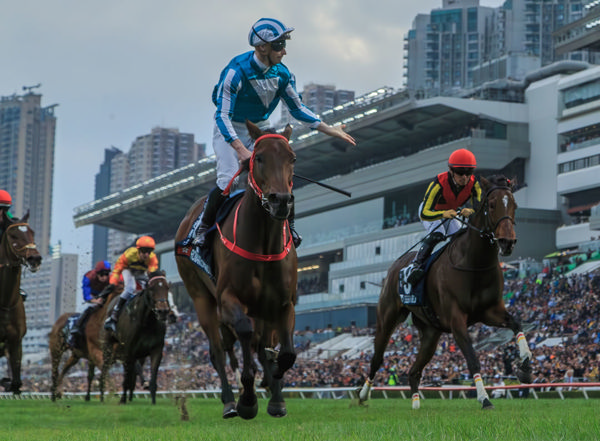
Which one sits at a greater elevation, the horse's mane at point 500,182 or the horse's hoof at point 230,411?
the horse's mane at point 500,182

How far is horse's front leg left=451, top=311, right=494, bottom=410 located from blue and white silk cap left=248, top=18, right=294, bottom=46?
3.70 m

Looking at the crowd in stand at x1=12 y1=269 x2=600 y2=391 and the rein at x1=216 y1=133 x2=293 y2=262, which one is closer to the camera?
the rein at x1=216 y1=133 x2=293 y2=262

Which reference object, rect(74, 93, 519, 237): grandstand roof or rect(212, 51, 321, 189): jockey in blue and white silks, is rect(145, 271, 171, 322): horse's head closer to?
rect(212, 51, 321, 189): jockey in blue and white silks

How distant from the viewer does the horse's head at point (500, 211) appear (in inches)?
368

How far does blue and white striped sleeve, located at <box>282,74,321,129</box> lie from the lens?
328 inches

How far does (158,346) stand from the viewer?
16.0m

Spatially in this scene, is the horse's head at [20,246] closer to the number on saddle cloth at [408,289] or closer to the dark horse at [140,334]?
the dark horse at [140,334]

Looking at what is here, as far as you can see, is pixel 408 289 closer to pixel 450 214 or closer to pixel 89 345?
pixel 450 214

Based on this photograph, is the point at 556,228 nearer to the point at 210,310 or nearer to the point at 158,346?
the point at 158,346

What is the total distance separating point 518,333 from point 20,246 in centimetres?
599

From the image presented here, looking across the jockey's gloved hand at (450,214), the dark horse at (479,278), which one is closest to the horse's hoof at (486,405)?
the dark horse at (479,278)

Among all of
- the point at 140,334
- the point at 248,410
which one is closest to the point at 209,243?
the point at 248,410

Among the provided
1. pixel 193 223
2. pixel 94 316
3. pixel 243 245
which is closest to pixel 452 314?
pixel 193 223

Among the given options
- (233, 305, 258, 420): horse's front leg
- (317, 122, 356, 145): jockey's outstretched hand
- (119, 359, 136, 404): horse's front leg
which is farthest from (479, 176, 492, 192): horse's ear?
(119, 359, 136, 404): horse's front leg
